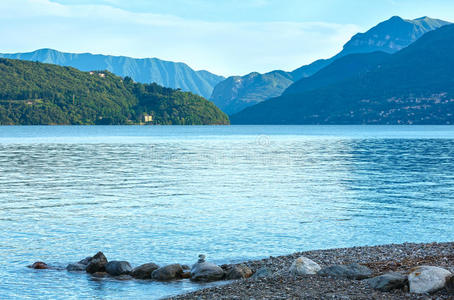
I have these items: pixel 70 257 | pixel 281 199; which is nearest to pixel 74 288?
pixel 70 257

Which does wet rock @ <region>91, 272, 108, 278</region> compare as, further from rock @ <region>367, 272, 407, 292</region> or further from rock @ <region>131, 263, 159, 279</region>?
rock @ <region>367, 272, 407, 292</region>

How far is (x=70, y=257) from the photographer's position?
2659 centimetres

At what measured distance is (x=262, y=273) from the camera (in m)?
21.6

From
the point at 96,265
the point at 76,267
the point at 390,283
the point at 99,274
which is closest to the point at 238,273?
the point at 99,274

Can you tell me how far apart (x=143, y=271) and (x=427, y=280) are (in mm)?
12024

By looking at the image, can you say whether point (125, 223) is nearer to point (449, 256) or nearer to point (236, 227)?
point (236, 227)

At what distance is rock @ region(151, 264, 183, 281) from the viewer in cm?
2292

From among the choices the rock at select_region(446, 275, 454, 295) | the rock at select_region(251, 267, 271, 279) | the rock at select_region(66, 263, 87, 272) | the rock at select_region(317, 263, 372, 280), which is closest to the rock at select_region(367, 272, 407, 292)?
the rock at select_region(446, 275, 454, 295)

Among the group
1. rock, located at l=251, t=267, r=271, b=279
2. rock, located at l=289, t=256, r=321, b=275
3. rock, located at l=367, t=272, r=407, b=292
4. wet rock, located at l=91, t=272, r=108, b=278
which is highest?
rock, located at l=367, t=272, r=407, b=292

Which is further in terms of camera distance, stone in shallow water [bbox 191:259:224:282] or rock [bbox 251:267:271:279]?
stone in shallow water [bbox 191:259:224:282]

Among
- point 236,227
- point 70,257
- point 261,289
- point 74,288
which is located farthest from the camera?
point 236,227

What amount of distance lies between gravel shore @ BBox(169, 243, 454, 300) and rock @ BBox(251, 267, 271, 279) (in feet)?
0.94

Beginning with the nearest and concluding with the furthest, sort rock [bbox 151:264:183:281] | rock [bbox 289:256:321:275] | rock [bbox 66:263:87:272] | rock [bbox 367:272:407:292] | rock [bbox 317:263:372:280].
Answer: rock [bbox 367:272:407:292], rock [bbox 317:263:372:280], rock [bbox 289:256:321:275], rock [bbox 151:264:183:281], rock [bbox 66:263:87:272]

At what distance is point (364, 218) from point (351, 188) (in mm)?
15774
